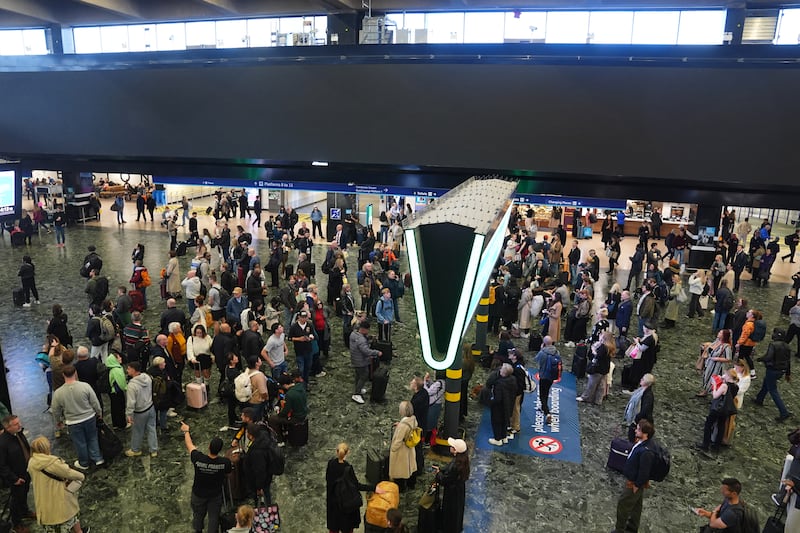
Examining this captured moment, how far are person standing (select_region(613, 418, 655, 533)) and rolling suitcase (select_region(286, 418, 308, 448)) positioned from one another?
4.37 meters

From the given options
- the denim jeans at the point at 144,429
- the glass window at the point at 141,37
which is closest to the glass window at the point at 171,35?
the glass window at the point at 141,37

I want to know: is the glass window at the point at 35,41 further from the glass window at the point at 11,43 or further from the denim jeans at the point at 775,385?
the denim jeans at the point at 775,385

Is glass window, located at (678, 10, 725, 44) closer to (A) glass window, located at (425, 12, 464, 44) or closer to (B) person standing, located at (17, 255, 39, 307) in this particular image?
(A) glass window, located at (425, 12, 464, 44)

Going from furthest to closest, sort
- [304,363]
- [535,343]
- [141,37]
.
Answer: [141,37]
[535,343]
[304,363]

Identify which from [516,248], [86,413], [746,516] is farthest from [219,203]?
[746,516]

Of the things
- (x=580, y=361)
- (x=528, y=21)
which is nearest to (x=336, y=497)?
(x=580, y=361)

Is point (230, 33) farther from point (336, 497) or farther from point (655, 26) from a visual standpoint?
point (336, 497)

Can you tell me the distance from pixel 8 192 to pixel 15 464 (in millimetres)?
10303

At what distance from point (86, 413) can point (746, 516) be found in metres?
7.72

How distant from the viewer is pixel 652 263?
50.2ft

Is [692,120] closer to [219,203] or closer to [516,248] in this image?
[516,248]

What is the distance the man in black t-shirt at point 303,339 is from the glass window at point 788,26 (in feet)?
60.8

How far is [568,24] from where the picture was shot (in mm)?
20172

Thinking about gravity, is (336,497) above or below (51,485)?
below
